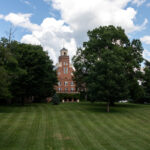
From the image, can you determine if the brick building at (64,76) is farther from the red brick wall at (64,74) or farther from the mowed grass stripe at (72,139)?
the mowed grass stripe at (72,139)

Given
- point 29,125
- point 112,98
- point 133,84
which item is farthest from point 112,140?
point 133,84

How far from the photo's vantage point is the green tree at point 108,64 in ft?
97.6

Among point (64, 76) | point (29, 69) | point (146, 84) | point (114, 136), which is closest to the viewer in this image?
point (114, 136)

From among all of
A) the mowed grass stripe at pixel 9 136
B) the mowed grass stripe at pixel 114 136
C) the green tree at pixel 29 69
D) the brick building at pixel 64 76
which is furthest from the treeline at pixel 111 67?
the brick building at pixel 64 76

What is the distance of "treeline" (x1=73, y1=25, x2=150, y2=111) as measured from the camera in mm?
29781

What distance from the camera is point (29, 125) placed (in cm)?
1959

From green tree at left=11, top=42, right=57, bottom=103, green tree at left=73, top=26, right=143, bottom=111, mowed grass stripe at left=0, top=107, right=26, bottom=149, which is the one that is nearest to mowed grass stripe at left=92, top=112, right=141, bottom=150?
mowed grass stripe at left=0, top=107, right=26, bottom=149

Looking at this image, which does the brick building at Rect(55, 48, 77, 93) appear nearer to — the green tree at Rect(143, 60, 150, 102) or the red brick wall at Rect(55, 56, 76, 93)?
the red brick wall at Rect(55, 56, 76, 93)

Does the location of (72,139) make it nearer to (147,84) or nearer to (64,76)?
(147,84)

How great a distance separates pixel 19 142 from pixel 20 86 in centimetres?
2504

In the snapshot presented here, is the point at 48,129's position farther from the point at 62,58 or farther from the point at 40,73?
the point at 62,58

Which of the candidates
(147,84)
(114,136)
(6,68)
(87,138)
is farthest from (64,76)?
(87,138)

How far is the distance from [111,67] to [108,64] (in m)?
0.65

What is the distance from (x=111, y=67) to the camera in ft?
97.1
